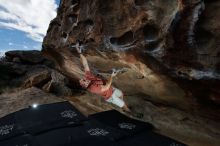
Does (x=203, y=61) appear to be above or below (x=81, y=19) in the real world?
below

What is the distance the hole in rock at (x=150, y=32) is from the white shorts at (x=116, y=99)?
7.35 ft

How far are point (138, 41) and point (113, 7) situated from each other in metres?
0.95

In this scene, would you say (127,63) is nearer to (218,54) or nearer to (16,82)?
(218,54)

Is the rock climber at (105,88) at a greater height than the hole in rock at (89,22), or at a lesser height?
Answer: lesser

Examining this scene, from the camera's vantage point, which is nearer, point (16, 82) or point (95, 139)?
point (95, 139)

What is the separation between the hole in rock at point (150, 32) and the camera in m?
4.72

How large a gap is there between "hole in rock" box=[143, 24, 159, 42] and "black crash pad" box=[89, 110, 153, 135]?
1.94 meters

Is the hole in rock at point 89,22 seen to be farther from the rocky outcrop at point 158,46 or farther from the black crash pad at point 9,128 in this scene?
the black crash pad at point 9,128

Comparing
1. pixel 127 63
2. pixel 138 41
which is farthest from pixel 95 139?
pixel 138 41

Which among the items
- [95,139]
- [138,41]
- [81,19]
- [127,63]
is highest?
[81,19]

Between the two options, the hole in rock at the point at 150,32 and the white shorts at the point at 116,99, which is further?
the white shorts at the point at 116,99

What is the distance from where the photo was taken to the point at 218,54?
13.7 feet

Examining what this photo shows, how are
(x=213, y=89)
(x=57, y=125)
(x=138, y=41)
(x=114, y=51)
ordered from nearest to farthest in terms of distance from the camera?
(x=213, y=89)
(x=138, y=41)
(x=114, y=51)
(x=57, y=125)

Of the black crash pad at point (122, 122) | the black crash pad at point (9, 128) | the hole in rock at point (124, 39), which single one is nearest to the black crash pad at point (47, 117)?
the black crash pad at point (9, 128)
